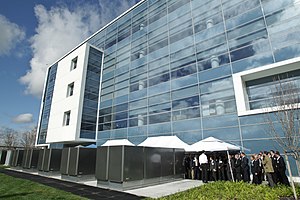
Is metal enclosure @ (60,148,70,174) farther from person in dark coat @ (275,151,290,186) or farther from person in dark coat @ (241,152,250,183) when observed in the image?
person in dark coat @ (275,151,290,186)

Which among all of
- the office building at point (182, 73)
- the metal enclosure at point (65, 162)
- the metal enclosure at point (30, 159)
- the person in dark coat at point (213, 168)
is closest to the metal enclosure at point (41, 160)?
the metal enclosure at point (30, 159)

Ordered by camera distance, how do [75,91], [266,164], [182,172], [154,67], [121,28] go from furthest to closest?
1. [121,28]
2. [75,91]
3. [154,67]
4. [182,172]
5. [266,164]

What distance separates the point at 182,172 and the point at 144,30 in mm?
20370

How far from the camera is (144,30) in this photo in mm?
27938

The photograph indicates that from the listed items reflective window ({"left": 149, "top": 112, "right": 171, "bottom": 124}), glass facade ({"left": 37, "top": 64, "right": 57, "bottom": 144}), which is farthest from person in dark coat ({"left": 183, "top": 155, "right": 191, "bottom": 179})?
glass facade ({"left": 37, "top": 64, "right": 57, "bottom": 144})

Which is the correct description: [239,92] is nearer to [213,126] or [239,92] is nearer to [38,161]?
[213,126]

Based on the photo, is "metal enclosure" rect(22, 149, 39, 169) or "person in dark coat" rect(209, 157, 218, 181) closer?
"person in dark coat" rect(209, 157, 218, 181)

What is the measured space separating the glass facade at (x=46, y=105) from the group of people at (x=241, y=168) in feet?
101

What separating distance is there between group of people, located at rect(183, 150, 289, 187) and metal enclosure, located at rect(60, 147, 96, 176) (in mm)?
7523

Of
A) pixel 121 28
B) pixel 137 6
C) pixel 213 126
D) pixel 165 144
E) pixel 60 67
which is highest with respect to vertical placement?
pixel 137 6

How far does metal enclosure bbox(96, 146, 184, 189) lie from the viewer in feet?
36.6

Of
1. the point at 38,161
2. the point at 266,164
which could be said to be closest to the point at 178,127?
the point at 266,164

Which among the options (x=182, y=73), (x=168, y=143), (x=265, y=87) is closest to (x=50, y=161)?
(x=168, y=143)

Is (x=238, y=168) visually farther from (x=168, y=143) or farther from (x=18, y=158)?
(x=18, y=158)
